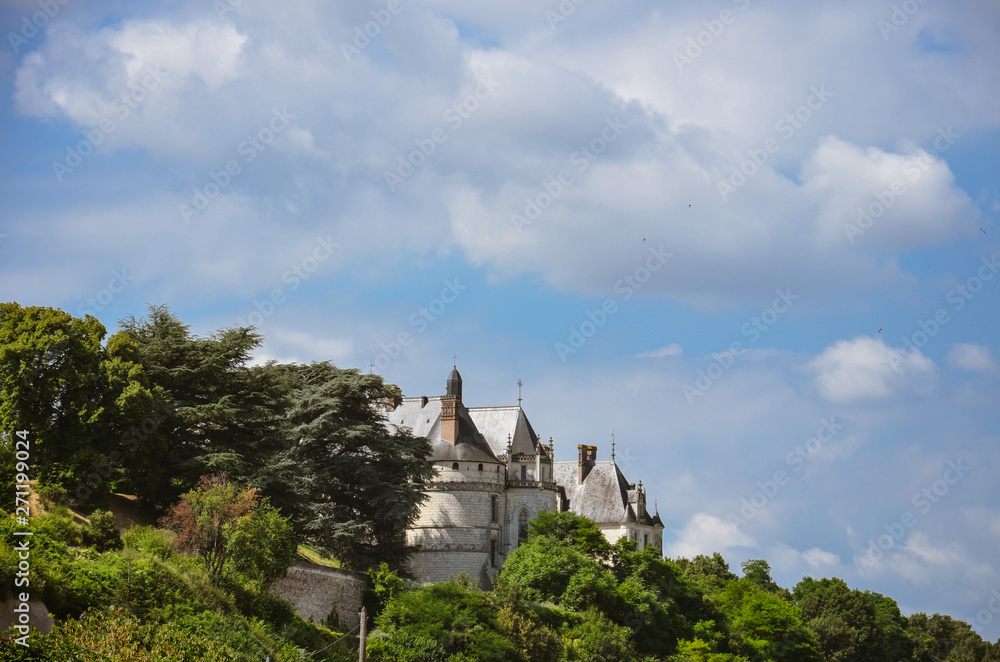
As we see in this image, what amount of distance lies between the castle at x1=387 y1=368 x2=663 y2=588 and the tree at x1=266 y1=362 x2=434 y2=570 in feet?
30.7

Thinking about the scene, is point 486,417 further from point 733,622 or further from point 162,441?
point 162,441

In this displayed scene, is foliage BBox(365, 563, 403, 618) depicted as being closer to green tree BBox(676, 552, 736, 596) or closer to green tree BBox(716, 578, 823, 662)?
green tree BBox(716, 578, 823, 662)

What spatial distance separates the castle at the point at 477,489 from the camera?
193 ft

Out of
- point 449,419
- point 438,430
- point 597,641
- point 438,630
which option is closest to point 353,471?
point 438,630

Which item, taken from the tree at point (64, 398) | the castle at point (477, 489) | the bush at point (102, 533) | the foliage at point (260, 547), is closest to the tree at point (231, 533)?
the foliage at point (260, 547)

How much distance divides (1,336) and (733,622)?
38226 mm

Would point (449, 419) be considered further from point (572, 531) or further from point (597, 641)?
point (597, 641)

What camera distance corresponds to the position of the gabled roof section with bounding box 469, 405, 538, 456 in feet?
205

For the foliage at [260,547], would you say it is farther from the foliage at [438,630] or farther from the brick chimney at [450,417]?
the brick chimney at [450,417]

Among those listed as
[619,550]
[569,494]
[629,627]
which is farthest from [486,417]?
[629,627]

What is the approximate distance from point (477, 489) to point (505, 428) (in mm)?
5033

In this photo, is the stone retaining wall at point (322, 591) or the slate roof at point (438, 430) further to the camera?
the slate roof at point (438, 430)

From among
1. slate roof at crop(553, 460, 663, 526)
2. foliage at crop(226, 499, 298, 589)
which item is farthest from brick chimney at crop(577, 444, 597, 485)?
foliage at crop(226, 499, 298, 589)

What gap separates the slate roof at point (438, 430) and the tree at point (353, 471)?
9.59m
